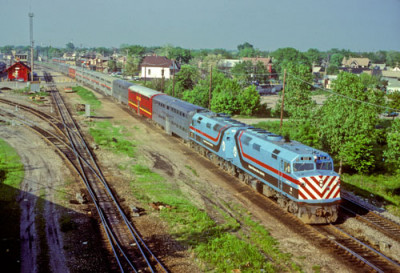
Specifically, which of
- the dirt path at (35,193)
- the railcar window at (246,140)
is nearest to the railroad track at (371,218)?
the railcar window at (246,140)

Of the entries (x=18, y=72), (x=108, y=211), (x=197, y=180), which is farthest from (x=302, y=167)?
(x=18, y=72)

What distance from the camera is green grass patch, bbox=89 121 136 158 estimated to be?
38.9 m

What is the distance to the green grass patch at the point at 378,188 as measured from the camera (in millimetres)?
28013

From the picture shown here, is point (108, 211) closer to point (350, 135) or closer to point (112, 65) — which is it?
point (350, 135)

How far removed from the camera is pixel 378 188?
30906 mm

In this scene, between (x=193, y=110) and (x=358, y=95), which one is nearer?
(x=193, y=110)

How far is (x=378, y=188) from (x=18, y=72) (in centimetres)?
10710

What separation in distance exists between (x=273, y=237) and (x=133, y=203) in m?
9.51

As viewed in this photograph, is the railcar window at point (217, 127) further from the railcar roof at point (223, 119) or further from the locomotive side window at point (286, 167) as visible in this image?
the locomotive side window at point (286, 167)

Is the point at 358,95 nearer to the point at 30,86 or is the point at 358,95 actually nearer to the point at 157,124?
the point at 157,124

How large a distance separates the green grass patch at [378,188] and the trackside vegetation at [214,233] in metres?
11.2

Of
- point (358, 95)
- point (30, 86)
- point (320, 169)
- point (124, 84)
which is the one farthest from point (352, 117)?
point (30, 86)

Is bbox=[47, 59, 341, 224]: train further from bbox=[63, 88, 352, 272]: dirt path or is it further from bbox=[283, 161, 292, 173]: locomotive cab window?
bbox=[63, 88, 352, 272]: dirt path

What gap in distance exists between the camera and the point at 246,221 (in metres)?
22.4
